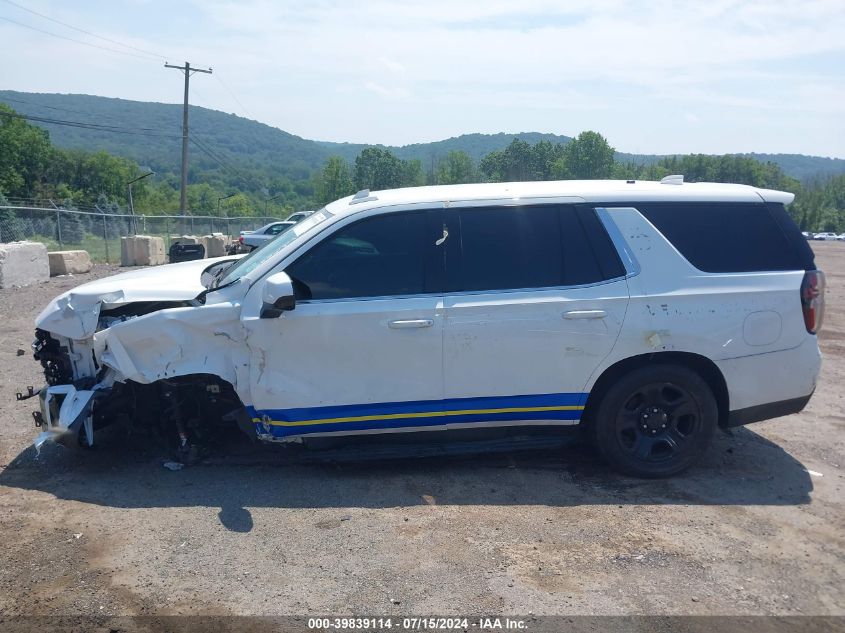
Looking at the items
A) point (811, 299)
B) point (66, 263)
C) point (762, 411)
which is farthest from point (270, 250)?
point (66, 263)

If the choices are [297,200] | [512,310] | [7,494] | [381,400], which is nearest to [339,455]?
[381,400]

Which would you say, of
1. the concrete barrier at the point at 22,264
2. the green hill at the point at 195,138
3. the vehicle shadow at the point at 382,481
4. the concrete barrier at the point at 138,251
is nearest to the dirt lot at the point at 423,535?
the vehicle shadow at the point at 382,481

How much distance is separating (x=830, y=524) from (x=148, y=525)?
4.13 meters

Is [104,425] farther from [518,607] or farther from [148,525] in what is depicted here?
[518,607]

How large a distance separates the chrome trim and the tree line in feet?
78.7

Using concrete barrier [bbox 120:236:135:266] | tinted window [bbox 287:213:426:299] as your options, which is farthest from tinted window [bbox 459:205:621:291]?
concrete barrier [bbox 120:236:135:266]

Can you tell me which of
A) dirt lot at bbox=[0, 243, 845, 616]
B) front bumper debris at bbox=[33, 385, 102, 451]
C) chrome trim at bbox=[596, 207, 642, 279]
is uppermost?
chrome trim at bbox=[596, 207, 642, 279]

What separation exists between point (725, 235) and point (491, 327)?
5.86ft

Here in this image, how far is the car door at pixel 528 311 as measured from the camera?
4.49 metres

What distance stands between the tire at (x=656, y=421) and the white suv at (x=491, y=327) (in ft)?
0.04

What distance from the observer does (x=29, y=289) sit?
14.7m

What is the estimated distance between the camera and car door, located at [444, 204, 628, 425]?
4.49 m

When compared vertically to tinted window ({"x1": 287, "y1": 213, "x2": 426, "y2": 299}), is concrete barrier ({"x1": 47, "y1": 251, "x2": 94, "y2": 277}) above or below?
below

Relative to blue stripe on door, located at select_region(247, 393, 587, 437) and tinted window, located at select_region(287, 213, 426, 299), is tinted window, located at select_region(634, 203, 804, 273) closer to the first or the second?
blue stripe on door, located at select_region(247, 393, 587, 437)
